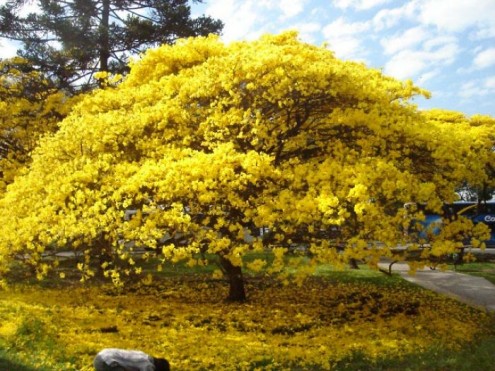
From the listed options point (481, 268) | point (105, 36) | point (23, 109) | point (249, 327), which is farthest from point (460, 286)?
point (23, 109)

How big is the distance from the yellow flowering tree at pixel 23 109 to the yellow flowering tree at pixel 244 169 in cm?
629

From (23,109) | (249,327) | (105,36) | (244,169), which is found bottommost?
(249,327)

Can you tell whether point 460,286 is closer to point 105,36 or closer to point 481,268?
point 481,268

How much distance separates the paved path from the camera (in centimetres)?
1314

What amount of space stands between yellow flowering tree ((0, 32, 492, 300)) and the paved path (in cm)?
435

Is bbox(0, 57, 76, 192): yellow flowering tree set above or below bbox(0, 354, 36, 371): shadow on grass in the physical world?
above

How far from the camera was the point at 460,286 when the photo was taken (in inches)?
614

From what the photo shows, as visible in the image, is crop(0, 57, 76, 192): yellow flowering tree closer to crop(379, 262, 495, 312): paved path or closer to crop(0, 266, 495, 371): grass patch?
crop(0, 266, 495, 371): grass patch

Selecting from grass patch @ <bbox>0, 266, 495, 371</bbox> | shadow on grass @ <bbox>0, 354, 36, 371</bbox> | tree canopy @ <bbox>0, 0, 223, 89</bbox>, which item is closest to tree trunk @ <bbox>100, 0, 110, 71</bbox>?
tree canopy @ <bbox>0, 0, 223, 89</bbox>

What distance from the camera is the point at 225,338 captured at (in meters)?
8.67

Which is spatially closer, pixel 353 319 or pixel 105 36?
pixel 353 319

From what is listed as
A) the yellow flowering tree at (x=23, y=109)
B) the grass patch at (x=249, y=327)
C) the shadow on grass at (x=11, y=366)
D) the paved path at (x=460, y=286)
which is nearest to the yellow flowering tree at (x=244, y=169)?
the grass patch at (x=249, y=327)

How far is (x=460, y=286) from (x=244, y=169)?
9.87 m

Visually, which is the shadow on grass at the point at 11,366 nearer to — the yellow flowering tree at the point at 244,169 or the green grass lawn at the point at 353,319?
the green grass lawn at the point at 353,319
